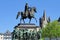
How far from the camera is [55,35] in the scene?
102 m

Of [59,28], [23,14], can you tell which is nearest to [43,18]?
[59,28]

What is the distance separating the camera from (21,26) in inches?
1950

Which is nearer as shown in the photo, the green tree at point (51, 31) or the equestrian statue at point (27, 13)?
the equestrian statue at point (27, 13)

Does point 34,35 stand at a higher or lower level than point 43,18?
lower

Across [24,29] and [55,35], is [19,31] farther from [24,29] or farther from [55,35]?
[55,35]

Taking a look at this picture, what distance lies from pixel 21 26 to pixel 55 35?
5267 cm

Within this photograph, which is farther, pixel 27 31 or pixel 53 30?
pixel 53 30

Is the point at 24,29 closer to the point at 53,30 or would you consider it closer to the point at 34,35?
the point at 34,35

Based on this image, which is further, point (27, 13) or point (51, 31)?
point (51, 31)

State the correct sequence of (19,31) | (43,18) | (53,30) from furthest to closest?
1. (43,18)
2. (53,30)
3. (19,31)

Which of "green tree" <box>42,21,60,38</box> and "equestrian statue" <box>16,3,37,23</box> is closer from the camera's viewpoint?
"equestrian statue" <box>16,3,37,23</box>

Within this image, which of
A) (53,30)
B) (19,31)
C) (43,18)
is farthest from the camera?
(43,18)

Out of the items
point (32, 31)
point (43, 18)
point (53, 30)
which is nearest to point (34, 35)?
point (32, 31)

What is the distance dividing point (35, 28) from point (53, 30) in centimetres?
4970
